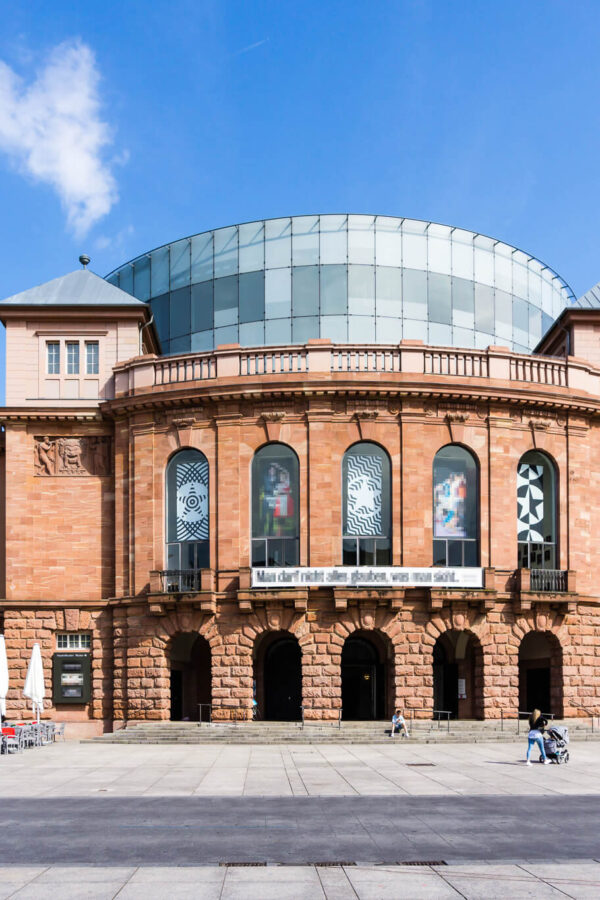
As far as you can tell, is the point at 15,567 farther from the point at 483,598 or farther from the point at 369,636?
the point at 483,598

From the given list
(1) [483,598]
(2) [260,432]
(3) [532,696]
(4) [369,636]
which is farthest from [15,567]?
(3) [532,696]

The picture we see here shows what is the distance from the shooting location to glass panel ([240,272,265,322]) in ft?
186

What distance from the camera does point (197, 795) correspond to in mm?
22016

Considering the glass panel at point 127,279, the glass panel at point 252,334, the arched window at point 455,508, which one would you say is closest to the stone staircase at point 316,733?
the arched window at point 455,508

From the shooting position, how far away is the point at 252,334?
5662 centimetres

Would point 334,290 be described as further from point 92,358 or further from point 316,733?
point 316,733

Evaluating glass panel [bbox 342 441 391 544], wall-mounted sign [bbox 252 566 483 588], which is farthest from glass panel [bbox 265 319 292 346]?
wall-mounted sign [bbox 252 566 483 588]

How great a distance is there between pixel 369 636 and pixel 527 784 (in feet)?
73.1

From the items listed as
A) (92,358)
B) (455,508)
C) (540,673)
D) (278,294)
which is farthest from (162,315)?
(540,673)

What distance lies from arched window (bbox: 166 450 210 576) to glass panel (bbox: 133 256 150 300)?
20.7m

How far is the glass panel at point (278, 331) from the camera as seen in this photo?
5616cm

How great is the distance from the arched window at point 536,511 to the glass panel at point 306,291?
1731 cm

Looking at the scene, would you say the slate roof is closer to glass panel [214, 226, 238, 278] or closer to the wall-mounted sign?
glass panel [214, 226, 238, 278]

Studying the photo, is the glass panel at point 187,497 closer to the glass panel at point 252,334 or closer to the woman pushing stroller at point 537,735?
the glass panel at point 252,334
